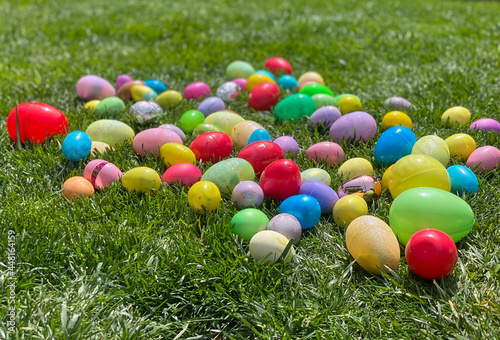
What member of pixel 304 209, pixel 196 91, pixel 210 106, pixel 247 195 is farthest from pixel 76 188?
pixel 196 91

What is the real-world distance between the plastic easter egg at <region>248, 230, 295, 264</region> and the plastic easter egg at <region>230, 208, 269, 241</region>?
94mm

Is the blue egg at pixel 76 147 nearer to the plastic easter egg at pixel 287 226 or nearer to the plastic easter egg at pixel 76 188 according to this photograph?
the plastic easter egg at pixel 76 188

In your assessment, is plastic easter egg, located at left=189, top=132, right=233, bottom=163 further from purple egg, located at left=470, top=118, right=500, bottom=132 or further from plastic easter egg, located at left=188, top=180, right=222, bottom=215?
purple egg, located at left=470, top=118, right=500, bottom=132

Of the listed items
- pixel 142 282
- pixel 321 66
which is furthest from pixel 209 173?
pixel 321 66

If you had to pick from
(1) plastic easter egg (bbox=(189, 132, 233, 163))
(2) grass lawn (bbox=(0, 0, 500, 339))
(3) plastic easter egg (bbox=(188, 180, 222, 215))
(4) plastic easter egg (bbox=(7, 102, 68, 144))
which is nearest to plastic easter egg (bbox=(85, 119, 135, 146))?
Answer: (2) grass lawn (bbox=(0, 0, 500, 339))

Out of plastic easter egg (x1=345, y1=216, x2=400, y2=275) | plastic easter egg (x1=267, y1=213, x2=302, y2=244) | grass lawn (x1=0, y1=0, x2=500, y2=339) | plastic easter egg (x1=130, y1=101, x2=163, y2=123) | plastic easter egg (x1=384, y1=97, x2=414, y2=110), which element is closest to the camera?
grass lawn (x1=0, y1=0, x2=500, y2=339)

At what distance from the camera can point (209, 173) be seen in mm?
2412

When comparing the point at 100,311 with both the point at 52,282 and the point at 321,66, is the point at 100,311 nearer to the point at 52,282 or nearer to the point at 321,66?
the point at 52,282

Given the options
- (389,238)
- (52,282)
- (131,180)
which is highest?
(389,238)

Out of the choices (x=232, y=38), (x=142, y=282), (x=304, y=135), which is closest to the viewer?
(x=142, y=282)

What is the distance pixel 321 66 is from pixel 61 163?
2.80 meters

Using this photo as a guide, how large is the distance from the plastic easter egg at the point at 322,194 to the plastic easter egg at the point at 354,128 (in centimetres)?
66

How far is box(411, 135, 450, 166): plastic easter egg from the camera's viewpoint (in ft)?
8.11

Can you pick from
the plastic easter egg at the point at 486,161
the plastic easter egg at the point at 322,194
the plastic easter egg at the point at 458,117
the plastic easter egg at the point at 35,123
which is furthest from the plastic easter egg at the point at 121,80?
the plastic easter egg at the point at 486,161
